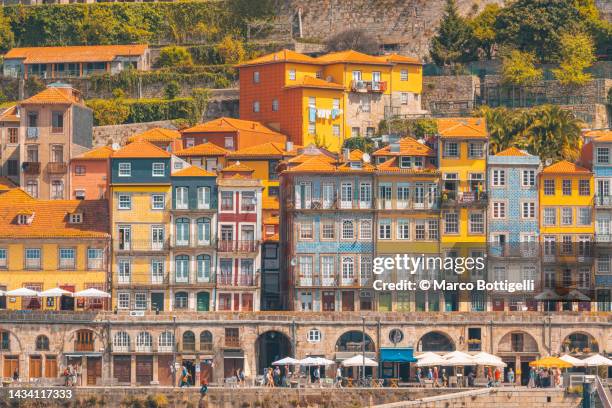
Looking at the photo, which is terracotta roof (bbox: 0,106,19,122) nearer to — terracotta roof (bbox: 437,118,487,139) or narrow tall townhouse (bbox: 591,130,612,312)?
terracotta roof (bbox: 437,118,487,139)

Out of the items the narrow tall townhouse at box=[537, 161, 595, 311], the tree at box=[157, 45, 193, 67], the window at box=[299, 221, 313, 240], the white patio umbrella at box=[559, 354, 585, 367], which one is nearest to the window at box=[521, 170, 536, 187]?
the narrow tall townhouse at box=[537, 161, 595, 311]

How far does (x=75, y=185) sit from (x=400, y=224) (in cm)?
2045

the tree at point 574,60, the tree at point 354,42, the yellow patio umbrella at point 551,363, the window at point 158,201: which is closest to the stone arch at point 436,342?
the yellow patio umbrella at point 551,363

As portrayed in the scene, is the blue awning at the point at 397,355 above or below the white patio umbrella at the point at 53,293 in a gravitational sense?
below

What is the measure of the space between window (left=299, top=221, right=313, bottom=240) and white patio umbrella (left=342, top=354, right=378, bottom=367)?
7.93 m

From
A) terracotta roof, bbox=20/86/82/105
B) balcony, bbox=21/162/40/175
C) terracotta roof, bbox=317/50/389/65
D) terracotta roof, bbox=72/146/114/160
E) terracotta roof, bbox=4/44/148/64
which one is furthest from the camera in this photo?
terracotta roof, bbox=4/44/148/64

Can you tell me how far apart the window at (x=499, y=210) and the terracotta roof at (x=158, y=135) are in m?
21.6

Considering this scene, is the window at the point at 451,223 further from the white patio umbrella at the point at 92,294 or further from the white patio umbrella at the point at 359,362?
the white patio umbrella at the point at 92,294

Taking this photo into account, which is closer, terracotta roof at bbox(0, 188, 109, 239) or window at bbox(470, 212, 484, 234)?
terracotta roof at bbox(0, 188, 109, 239)

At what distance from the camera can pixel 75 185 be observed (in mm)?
138875

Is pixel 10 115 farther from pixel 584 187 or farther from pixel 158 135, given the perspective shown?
pixel 584 187

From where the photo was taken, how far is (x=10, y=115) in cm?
14425

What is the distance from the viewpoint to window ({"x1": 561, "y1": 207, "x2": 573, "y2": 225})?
128250 mm

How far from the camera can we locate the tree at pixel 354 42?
528 feet
